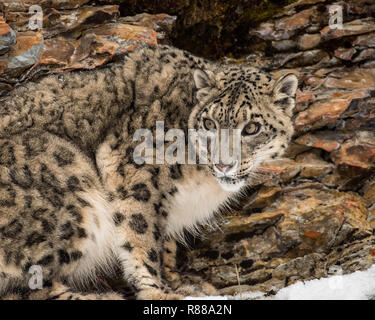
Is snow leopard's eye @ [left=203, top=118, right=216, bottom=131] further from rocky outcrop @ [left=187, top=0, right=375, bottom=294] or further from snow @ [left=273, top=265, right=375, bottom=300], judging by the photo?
snow @ [left=273, top=265, right=375, bottom=300]

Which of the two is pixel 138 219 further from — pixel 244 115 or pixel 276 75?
pixel 276 75

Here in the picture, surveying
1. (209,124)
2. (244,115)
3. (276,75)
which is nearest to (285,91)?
(244,115)

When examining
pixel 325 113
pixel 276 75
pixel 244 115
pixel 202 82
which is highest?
pixel 202 82

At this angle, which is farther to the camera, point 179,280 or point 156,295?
point 179,280

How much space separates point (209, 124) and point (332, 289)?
2031 millimetres

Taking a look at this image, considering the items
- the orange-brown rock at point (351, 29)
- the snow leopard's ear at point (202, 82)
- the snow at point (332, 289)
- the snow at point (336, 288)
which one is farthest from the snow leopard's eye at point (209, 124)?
the orange-brown rock at point (351, 29)

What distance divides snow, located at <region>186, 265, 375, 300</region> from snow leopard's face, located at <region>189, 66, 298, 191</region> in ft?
3.80

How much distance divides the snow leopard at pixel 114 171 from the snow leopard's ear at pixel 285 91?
1cm

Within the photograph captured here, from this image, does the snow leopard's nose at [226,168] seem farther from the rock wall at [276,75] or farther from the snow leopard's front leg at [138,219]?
the rock wall at [276,75]

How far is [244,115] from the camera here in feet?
17.5

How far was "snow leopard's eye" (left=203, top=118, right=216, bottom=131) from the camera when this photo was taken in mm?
5480

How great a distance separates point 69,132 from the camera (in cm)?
564

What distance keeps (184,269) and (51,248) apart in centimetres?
174
